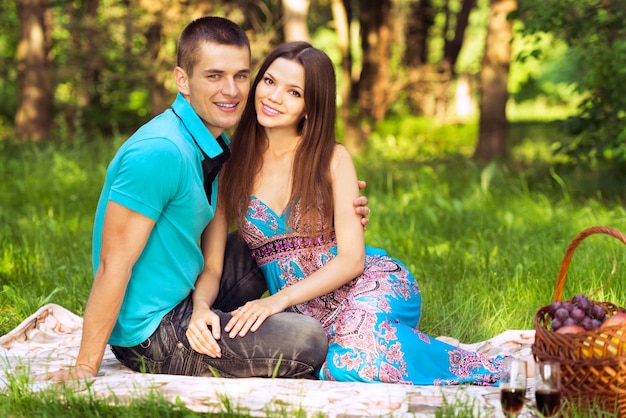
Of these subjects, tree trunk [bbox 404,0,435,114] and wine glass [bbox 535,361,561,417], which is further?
tree trunk [bbox 404,0,435,114]

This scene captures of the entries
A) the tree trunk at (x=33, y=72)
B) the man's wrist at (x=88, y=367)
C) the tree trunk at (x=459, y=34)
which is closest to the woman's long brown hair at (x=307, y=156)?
the man's wrist at (x=88, y=367)

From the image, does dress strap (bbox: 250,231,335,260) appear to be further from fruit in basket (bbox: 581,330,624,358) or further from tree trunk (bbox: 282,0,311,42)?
tree trunk (bbox: 282,0,311,42)

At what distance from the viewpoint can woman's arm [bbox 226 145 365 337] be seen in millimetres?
3797

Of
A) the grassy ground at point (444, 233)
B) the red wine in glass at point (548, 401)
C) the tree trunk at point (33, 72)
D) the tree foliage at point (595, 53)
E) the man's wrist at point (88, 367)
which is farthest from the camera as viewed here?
the tree trunk at point (33, 72)

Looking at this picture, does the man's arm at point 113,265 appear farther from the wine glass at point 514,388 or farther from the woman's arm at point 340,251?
the wine glass at point 514,388

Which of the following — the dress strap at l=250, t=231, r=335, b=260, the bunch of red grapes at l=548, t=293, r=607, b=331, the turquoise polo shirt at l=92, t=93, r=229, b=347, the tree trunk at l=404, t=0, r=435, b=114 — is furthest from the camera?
the tree trunk at l=404, t=0, r=435, b=114

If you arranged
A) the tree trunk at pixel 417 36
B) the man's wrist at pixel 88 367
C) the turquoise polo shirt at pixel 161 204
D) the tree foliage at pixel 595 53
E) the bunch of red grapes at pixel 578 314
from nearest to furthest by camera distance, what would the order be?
the bunch of red grapes at pixel 578 314 → the turquoise polo shirt at pixel 161 204 → the man's wrist at pixel 88 367 → the tree foliage at pixel 595 53 → the tree trunk at pixel 417 36

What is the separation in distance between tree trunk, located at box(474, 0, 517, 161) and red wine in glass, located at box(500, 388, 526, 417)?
7.90 m

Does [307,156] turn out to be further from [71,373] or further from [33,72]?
[33,72]

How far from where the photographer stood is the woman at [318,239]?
3793 mm

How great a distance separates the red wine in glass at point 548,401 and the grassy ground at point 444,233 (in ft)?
5.08

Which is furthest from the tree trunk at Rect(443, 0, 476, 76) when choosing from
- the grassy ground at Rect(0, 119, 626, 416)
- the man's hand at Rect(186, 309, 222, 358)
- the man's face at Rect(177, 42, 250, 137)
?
the man's hand at Rect(186, 309, 222, 358)

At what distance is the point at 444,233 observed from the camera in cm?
676

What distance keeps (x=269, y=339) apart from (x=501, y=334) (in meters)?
1.43
